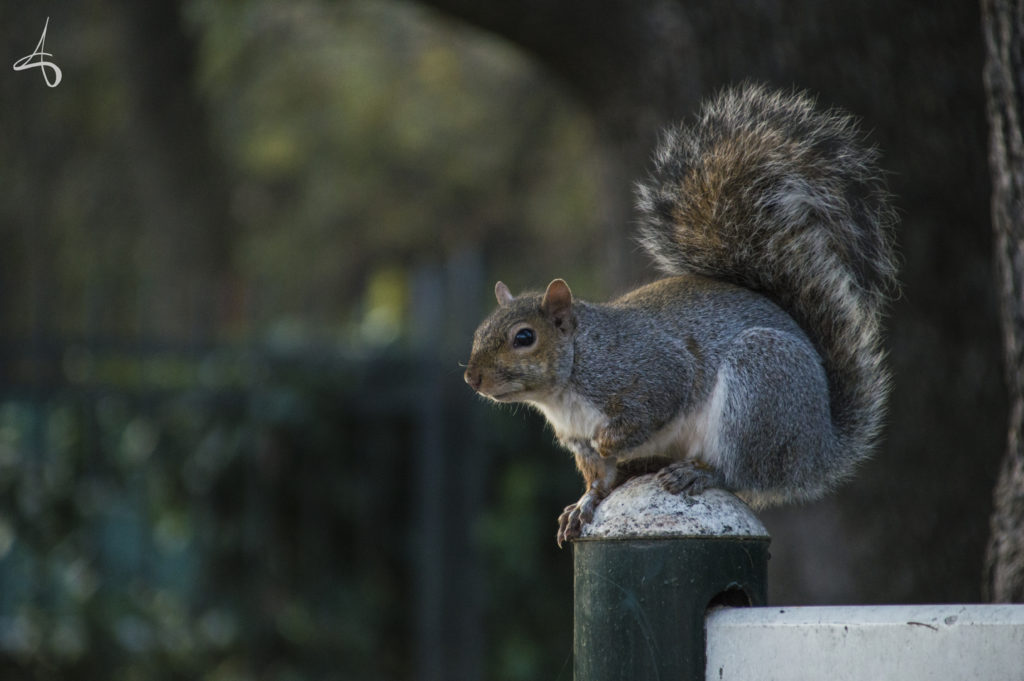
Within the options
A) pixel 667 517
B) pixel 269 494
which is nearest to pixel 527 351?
pixel 667 517

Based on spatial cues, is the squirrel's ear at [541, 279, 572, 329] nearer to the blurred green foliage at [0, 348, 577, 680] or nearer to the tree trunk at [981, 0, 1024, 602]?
the tree trunk at [981, 0, 1024, 602]

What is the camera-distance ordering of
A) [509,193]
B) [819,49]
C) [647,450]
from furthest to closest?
[509,193], [819,49], [647,450]

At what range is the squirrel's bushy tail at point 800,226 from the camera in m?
1.75

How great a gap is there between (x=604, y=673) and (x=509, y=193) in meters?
8.13

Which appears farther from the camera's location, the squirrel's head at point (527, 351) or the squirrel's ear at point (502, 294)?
the squirrel's ear at point (502, 294)

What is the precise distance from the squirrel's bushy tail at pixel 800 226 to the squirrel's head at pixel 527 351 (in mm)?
219

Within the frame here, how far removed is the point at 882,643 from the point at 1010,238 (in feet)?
3.24

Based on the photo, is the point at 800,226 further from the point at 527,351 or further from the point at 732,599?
the point at 732,599

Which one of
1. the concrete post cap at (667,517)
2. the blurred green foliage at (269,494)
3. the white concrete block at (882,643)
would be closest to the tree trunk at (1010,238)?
the concrete post cap at (667,517)

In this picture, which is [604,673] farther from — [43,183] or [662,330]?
[43,183]

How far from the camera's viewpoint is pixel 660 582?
1.35m

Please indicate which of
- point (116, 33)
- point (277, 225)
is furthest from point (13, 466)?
point (277, 225)

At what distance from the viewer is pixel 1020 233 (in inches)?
74.9

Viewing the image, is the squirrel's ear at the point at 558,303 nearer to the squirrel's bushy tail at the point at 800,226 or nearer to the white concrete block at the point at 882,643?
the squirrel's bushy tail at the point at 800,226
